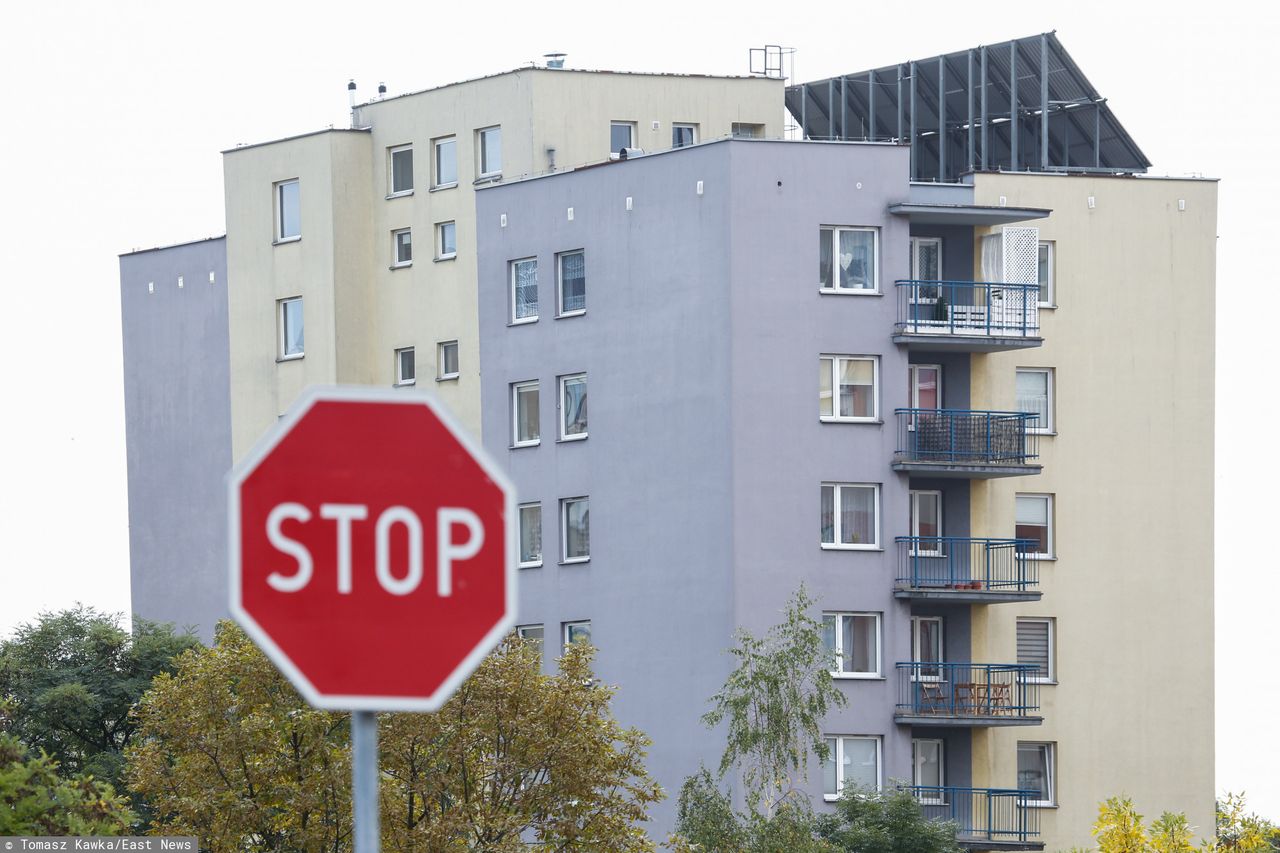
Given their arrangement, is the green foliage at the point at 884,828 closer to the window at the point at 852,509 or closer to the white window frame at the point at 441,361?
the window at the point at 852,509

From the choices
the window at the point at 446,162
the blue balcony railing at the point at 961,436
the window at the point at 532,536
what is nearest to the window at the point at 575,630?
the window at the point at 532,536

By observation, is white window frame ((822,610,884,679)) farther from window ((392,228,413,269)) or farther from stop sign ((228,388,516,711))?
stop sign ((228,388,516,711))

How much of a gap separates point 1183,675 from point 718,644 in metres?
13.7

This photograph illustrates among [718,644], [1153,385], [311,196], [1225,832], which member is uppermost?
[311,196]

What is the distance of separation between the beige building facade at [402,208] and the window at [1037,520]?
14817mm

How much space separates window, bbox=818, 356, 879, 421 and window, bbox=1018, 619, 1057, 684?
24.2ft

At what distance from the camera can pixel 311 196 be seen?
79.2 m

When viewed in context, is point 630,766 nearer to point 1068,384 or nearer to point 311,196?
point 1068,384

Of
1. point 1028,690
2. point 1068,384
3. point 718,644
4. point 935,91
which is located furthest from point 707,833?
point 935,91

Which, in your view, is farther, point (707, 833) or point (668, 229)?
point (668, 229)

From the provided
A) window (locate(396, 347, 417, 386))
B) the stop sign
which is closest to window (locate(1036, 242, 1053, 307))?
window (locate(396, 347, 417, 386))

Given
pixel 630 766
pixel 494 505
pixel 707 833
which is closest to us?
pixel 494 505

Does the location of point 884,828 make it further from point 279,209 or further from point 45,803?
point 279,209

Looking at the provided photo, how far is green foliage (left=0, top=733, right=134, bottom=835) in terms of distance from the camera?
29172mm
